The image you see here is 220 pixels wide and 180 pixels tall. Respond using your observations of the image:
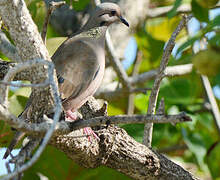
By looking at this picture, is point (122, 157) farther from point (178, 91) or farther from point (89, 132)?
point (178, 91)

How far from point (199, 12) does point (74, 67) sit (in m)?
1.59

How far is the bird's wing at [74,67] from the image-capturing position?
3.06m

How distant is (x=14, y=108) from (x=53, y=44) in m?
0.60

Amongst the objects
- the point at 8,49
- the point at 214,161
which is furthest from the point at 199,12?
the point at 214,161

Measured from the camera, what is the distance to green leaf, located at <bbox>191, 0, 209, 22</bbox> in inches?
64.9

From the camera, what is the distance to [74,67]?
3.16 metres

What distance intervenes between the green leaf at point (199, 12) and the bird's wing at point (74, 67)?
1432 millimetres

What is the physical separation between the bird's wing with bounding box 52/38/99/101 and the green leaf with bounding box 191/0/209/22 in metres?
1.43

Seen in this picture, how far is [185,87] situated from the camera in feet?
15.4

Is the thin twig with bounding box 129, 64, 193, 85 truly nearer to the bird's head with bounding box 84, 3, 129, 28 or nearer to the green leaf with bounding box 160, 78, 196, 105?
the green leaf with bounding box 160, 78, 196, 105

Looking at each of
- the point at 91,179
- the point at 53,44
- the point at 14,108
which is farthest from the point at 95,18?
the point at 91,179

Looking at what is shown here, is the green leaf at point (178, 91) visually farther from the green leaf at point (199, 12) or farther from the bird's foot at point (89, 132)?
the green leaf at point (199, 12)

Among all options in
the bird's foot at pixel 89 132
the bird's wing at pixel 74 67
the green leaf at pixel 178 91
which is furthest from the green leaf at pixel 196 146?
the bird's foot at pixel 89 132

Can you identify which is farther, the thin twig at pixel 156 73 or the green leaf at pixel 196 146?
the thin twig at pixel 156 73
